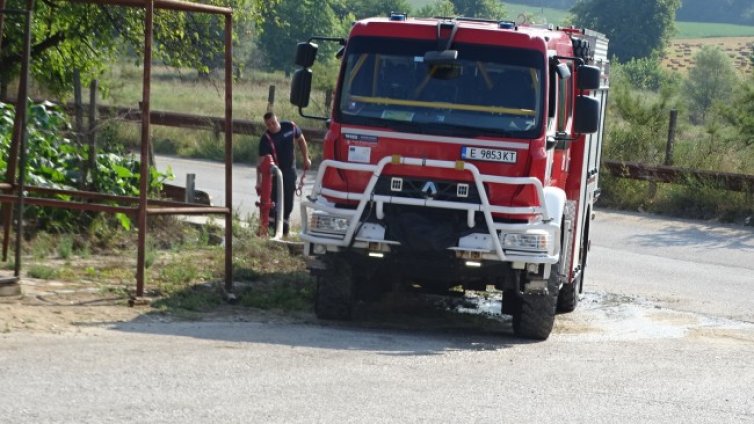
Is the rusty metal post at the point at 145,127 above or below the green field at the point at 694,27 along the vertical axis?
below

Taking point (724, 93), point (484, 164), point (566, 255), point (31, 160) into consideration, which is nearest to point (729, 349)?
point (566, 255)

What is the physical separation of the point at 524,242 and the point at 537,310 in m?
0.71

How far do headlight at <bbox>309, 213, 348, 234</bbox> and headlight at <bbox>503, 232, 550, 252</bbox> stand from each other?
1334 millimetres

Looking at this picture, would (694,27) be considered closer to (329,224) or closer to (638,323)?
(638,323)

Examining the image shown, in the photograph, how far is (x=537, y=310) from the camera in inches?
437

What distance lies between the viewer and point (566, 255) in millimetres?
12258

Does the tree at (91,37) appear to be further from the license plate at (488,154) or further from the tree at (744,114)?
the tree at (744,114)

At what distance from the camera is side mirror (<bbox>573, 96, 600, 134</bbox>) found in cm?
1143

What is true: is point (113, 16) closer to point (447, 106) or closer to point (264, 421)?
point (447, 106)

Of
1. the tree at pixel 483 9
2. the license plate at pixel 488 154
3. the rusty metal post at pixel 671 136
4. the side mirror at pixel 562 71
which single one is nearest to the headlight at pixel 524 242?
the license plate at pixel 488 154

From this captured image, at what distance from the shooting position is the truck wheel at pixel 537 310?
11.1 metres

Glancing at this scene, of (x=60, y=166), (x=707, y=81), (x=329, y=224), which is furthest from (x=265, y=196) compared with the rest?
(x=707, y=81)

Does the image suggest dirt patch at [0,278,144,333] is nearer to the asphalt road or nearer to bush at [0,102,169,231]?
the asphalt road

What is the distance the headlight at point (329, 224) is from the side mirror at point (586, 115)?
228cm
